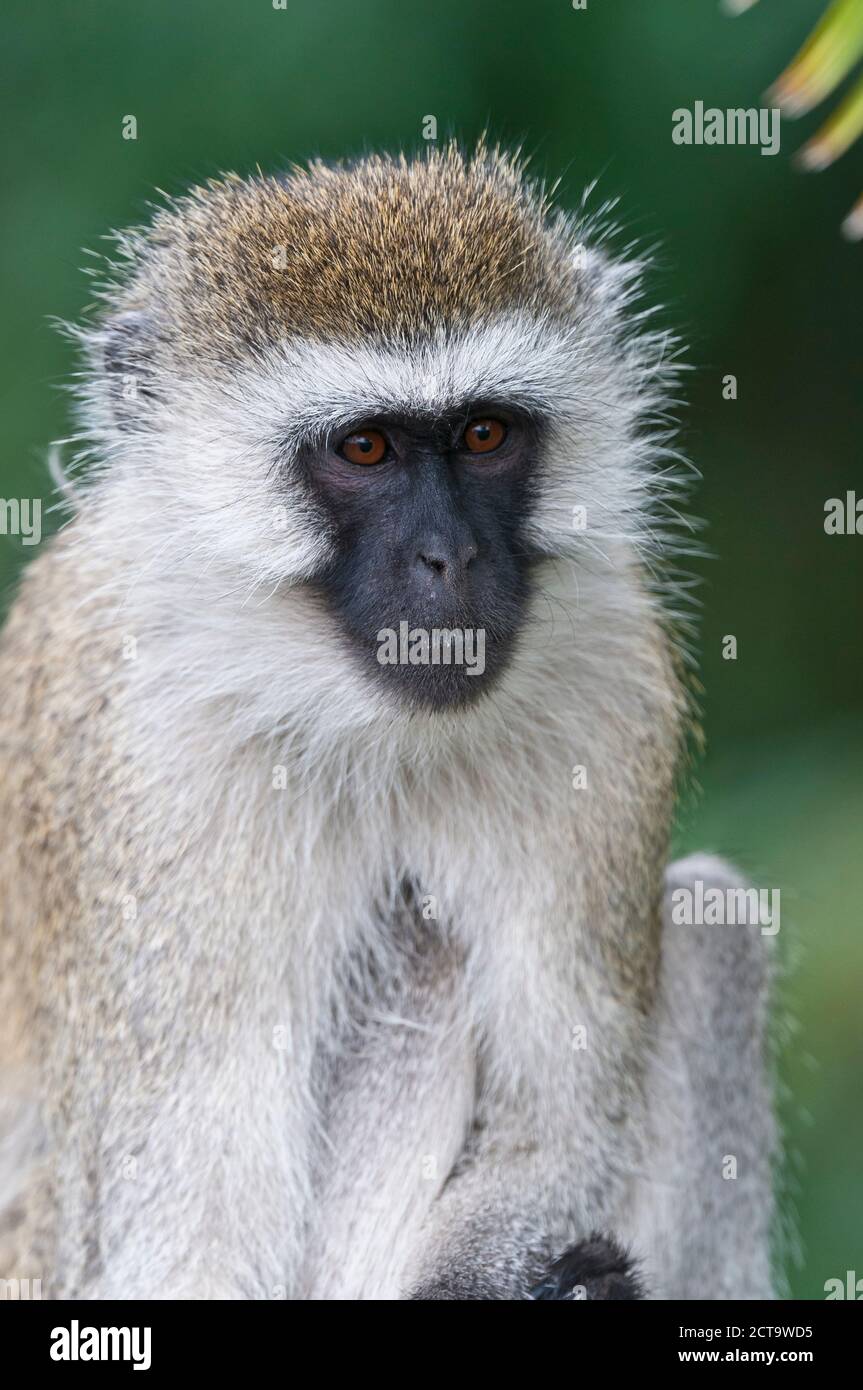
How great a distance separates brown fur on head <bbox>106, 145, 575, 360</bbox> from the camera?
3.32 metres

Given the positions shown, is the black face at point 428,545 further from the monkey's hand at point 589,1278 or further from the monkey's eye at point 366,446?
the monkey's hand at point 589,1278

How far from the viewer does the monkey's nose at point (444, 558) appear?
10.2 ft

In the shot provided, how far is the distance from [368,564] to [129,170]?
2.75m

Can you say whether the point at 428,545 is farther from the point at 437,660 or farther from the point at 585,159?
the point at 585,159

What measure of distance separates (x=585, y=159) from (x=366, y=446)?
2.74m

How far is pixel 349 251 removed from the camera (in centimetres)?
336

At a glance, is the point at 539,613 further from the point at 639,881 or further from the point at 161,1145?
the point at 161,1145

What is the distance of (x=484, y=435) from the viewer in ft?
11.1

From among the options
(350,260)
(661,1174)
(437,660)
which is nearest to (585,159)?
(350,260)

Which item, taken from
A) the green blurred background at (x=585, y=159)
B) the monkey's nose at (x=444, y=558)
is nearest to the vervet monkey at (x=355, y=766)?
the monkey's nose at (x=444, y=558)

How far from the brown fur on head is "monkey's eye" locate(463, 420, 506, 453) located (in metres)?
0.21

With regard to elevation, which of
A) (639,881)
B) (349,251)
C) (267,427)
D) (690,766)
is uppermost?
(349,251)

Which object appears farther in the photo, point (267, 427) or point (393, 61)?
point (393, 61)
